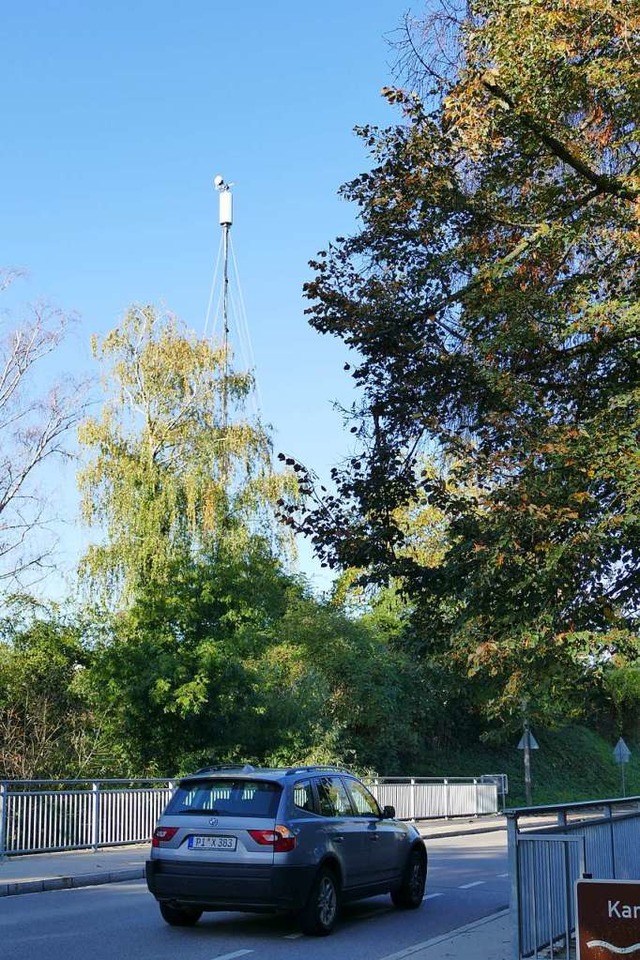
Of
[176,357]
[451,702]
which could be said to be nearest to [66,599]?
[176,357]

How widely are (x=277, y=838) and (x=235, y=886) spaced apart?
0.60 metres

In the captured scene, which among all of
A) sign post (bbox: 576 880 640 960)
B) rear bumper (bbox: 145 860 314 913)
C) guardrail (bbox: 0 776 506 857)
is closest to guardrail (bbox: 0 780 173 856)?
guardrail (bbox: 0 776 506 857)

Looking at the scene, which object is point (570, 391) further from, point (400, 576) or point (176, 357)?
point (176, 357)

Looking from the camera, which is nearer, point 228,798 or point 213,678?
point 228,798

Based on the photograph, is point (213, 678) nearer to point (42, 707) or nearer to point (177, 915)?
point (42, 707)

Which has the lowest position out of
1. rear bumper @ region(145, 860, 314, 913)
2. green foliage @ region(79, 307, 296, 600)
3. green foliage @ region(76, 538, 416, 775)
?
rear bumper @ region(145, 860, 314, 913)

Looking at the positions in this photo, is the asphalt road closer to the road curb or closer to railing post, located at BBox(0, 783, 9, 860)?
the road curb

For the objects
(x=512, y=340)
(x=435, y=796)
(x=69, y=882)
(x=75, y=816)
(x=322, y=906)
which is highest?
(x=512, y=340)

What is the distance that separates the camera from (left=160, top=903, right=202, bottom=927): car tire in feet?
39.3

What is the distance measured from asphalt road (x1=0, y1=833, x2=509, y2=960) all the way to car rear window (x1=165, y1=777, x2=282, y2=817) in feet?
3.90

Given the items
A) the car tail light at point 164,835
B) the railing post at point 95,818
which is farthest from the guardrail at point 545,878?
the railing post at point 95,818

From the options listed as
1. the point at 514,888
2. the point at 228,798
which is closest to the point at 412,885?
the point at 228,798

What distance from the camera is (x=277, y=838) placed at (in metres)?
11.1

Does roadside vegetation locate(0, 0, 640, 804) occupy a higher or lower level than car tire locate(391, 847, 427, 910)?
higher
